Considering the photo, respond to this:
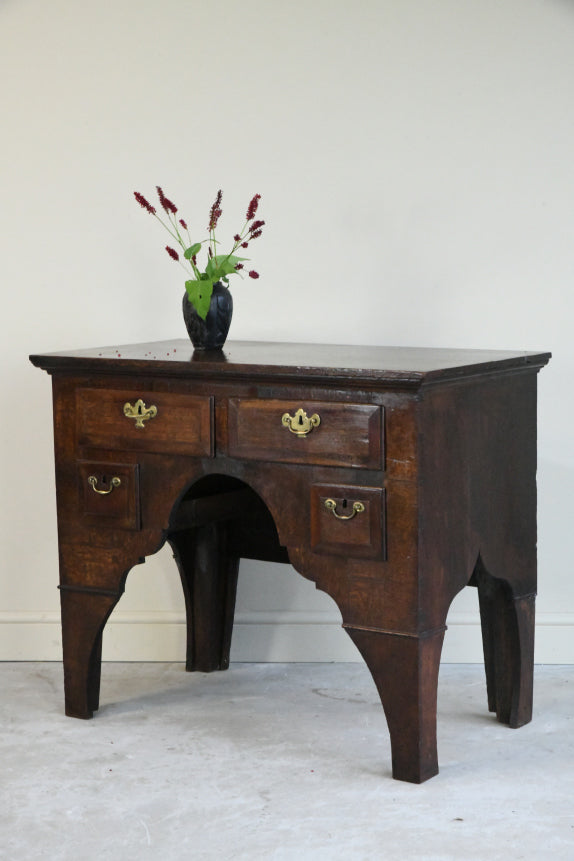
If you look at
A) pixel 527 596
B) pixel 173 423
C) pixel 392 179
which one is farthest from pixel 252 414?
pixel 392 179

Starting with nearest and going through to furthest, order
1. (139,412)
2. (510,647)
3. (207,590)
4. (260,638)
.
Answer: (139,412) → (510,647) → (207,590) → (260,638)

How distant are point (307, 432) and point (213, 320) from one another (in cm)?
48

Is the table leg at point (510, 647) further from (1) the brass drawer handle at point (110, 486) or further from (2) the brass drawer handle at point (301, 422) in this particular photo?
(1) the brass drawer handle at point (110, 486)

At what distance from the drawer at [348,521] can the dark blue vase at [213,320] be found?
1.74ft

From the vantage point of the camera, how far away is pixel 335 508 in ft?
8.08

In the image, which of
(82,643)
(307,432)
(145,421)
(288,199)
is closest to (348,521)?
(307,432)

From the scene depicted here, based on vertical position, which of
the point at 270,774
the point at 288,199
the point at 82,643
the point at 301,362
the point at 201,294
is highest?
the point at 288,199

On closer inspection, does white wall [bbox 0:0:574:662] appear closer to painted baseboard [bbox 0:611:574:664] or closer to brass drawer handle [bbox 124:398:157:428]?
painted baseboard [bbox 0:611:574:664]

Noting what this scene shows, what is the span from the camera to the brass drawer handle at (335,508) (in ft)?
7.98

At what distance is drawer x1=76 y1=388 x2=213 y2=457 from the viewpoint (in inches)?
103

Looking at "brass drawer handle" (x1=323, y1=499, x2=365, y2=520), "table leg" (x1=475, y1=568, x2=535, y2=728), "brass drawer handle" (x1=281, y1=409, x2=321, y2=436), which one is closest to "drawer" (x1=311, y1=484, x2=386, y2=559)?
"brass drawer handle" (x1=323, y1=499, x2=365, y2=520)

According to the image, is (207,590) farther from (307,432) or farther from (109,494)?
(307,432)

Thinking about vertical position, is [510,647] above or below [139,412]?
below

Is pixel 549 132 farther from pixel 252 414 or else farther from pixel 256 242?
pixel 252 414
